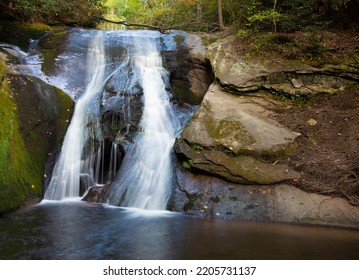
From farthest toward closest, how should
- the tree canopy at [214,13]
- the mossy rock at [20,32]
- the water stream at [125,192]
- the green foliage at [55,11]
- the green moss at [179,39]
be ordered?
the green moss at [179,39], the green foliage at [55,11], the mossy rock at [20,32], the tree canopy at [214,13], the water stream at [125,192]

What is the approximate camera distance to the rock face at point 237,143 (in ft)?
23.2

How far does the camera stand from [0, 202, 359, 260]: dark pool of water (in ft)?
15.7

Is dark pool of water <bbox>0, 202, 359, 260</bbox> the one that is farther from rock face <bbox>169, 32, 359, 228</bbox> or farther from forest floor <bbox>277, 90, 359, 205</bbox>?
forest floor <bbox>277, 90, 359, 205</bbox>

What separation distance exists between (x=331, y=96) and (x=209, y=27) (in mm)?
8857

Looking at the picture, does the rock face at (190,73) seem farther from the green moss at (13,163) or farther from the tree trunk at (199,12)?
the tree trunk at (199,12)

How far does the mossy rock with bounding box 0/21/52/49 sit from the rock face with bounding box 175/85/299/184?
711 cm

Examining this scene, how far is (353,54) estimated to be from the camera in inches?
349

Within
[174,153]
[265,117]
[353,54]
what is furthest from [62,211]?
[353,54]

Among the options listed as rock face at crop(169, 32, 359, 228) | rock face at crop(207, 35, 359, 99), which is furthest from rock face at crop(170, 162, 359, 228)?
rock face at crop(207, 35, 359, 99)

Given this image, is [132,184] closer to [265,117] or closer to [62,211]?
[62,211]

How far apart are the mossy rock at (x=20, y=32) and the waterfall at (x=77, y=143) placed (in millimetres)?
3127

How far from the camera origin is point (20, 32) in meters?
12.0

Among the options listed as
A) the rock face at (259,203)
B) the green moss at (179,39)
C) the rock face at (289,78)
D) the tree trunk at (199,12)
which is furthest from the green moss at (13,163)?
the tree trunk at (199,12)

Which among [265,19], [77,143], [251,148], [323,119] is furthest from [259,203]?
[265,19]
